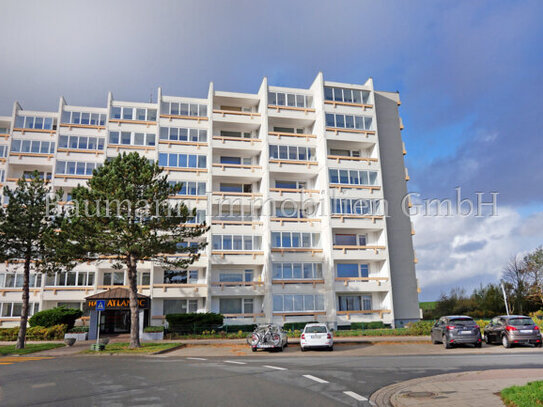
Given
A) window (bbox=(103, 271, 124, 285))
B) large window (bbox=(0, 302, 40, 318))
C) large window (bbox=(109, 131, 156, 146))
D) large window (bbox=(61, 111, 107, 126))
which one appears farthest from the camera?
large window (bbox=(61, 111, 107, 126))

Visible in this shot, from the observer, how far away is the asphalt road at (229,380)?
34.9 ft

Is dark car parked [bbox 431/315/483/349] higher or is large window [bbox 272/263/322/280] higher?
large window [bbox 272/263/322/280]

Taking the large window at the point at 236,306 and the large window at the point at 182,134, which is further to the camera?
the large window at the point at 182,134

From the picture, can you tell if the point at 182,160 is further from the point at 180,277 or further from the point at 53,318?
the point at 53,318

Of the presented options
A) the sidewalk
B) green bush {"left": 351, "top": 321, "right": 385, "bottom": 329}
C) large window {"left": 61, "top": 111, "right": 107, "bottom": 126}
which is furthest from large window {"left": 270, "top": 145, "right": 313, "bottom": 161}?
the sidewalk

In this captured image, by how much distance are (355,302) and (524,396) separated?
115 feet

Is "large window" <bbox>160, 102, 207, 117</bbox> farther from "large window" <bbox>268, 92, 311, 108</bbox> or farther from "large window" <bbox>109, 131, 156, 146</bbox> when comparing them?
"large window" <bbox>268, 92, 311, 108</bbox>

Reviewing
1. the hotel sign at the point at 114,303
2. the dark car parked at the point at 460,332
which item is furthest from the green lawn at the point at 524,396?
the hotel sign at the point at 114,303

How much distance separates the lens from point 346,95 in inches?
1879

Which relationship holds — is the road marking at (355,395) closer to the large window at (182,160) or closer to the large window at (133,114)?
the large window at (182,160)

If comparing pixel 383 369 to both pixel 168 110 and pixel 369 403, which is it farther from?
pixel 168 110

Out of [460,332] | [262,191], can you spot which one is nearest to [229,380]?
[460,332]

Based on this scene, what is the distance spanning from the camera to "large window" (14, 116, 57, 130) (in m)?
47.1

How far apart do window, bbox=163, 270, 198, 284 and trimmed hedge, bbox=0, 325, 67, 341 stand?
989 centimetres
